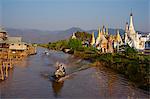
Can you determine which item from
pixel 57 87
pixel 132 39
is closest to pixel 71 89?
pixel 57 87

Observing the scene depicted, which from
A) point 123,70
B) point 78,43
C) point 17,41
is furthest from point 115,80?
point 78,43

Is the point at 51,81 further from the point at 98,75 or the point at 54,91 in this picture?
the point at 98,75

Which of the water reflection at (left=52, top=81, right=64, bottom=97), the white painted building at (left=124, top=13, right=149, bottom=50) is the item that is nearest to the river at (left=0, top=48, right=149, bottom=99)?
the water reflection at (left=52, top=81, right=64, bottom=97)

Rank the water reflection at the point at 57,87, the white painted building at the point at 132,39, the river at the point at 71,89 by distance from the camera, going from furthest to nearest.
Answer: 1. the white painted building at the point at 132,39
2. the water reflection at the point at 57,87
3. the river at the point at 71,89

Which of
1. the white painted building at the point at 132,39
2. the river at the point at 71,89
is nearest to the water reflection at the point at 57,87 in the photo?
the river at the point at 71,89

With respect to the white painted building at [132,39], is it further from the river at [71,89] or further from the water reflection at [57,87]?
the water reflection at [57,87]

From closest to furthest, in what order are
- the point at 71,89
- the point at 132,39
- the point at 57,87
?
the point at 71,89 → the point at 57,87 → the point at 132,39

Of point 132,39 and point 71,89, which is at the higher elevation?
point 132,39

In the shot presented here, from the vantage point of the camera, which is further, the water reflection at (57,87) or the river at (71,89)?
the water reflection at (57,87)

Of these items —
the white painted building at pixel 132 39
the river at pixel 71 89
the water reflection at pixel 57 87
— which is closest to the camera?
the river at pixel 71 89

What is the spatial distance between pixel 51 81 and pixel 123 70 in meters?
3.13

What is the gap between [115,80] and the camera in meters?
11.2

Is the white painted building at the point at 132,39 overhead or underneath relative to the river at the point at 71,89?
overhead

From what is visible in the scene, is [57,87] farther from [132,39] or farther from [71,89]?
[132,39]
